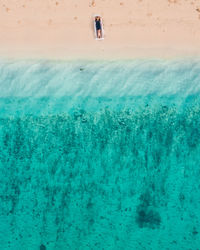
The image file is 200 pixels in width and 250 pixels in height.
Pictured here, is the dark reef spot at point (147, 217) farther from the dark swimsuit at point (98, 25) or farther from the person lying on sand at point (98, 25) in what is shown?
the dark swimsuit at point (98, 25)

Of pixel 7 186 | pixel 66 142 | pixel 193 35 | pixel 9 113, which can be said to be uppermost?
pixel 193 35

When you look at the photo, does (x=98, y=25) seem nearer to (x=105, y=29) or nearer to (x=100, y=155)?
(x=105, y=29)

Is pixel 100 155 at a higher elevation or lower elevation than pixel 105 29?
lower

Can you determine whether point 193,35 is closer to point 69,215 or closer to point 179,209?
point 179,209

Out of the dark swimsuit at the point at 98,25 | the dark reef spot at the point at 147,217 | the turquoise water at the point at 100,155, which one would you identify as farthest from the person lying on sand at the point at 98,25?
the dark reef spot at the point at 147,217

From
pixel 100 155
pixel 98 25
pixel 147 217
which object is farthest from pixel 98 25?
pixel 147 217

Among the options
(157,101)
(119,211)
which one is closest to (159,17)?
(157,101)

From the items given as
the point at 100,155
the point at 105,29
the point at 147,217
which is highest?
the point at 105,29
